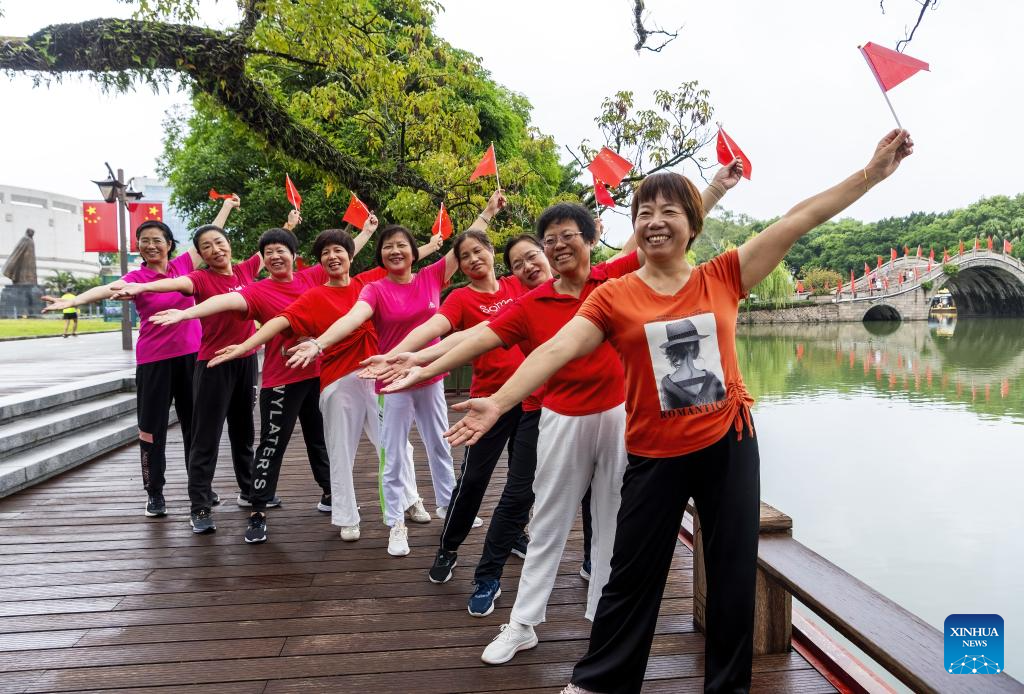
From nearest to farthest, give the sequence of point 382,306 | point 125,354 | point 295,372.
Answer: point 382,306 → point 295,372 → point 125,354

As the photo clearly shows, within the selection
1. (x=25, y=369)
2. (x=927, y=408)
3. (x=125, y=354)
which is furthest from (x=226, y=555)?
(x=927, y=408)

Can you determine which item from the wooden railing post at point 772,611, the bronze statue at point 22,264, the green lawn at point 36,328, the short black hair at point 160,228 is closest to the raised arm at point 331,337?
the short black hair at point 160,228

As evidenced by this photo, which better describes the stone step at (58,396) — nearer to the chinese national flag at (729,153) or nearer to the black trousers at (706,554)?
the black trousers at (706,554)

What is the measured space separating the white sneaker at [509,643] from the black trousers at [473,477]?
601mm

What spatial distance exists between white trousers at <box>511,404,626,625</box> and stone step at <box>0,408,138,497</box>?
3.82m

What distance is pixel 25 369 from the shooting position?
29.8 ft

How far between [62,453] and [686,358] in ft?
16.4

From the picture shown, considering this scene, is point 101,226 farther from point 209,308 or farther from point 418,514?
point 418,514

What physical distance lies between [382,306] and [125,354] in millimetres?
11589

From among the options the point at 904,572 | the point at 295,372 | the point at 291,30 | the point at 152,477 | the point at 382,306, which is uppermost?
the point at 291,30

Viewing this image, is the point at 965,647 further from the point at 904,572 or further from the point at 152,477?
the point at 904,572

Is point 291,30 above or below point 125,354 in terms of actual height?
above

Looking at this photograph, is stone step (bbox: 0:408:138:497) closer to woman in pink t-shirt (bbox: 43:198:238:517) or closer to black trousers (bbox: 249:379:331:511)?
woman in pink t-shirt (bbox: 43:198:238:517)

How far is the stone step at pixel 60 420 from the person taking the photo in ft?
14.8
